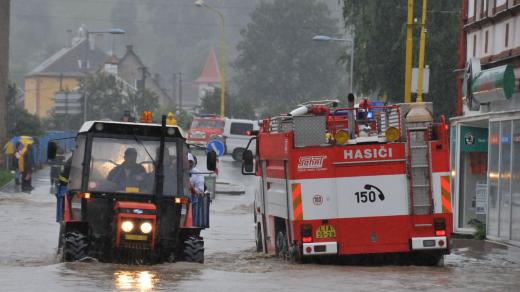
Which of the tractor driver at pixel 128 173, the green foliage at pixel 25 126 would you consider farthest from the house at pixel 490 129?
the green foliage at pixel 25 126

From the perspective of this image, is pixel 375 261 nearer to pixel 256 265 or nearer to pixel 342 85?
pixel 256 265

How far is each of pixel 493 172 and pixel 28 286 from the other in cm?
1557

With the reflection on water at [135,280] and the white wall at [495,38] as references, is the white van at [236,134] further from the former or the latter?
the reflection on water at [135,280]

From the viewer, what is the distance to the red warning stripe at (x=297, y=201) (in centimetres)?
2025

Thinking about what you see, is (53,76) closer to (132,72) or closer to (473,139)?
(132,72)

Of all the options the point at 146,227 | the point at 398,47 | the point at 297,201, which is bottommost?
the point at 146,227

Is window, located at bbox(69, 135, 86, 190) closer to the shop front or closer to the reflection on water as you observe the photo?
the reflection on water

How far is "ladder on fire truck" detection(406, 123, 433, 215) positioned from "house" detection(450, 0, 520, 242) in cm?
753

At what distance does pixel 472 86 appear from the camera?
30.5m

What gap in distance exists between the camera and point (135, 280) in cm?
1648

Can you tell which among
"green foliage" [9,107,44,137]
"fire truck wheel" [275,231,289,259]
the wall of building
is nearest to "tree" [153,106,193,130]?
"green foliage" [9,107,44,137]

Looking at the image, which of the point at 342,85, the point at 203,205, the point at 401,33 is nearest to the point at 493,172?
the point at 203,205

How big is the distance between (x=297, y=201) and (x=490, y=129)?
32.9ft

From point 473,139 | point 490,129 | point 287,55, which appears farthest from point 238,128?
point 287,55
